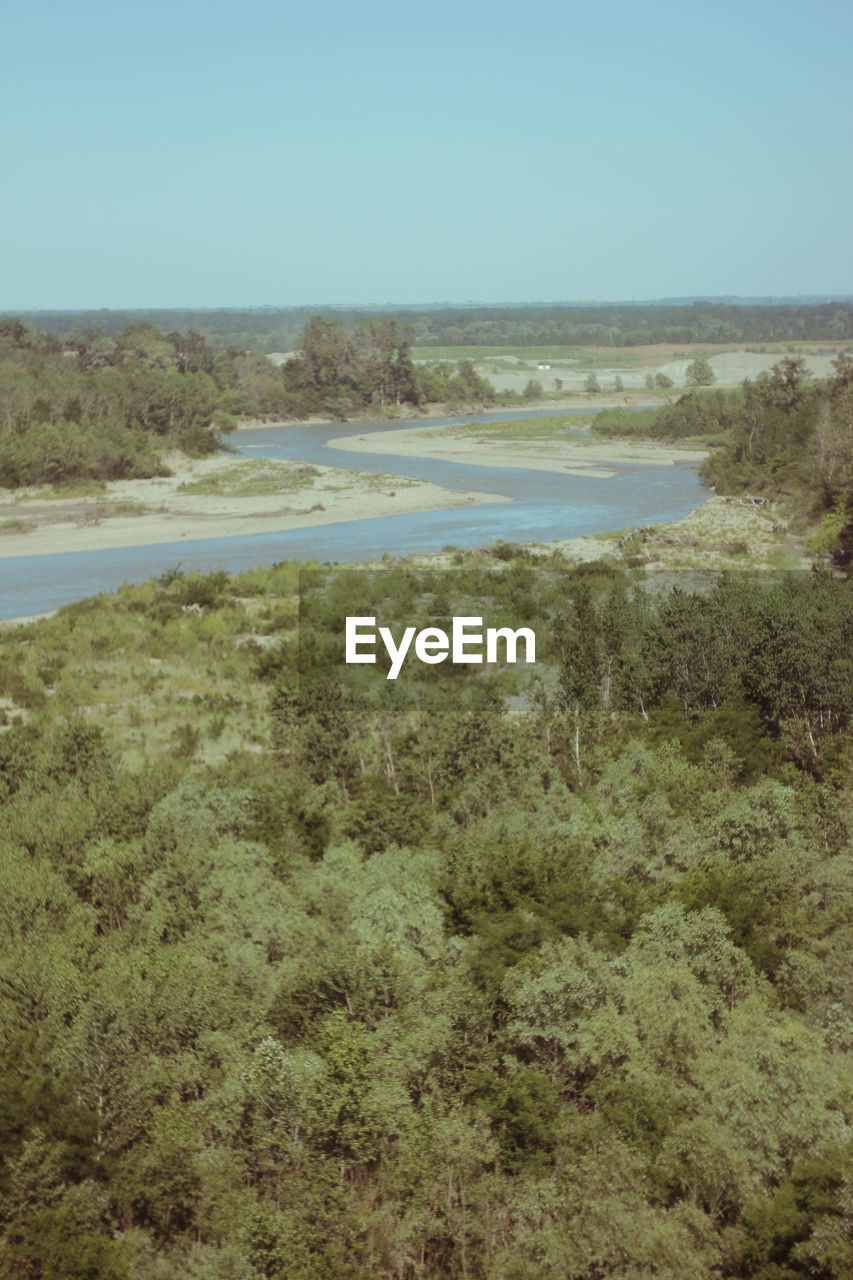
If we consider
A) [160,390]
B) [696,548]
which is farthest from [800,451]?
[160,390]

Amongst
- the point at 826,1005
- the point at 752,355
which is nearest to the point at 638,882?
the point at 826,1005

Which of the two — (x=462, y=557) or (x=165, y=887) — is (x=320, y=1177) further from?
(x=462, y=557)

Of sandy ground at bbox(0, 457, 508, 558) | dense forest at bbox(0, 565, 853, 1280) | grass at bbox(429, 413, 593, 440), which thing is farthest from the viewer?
grass at bbox(429, 413, 593, 440)

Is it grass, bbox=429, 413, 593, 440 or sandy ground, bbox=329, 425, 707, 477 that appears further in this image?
grass, bbox=429, 413, 593, 440

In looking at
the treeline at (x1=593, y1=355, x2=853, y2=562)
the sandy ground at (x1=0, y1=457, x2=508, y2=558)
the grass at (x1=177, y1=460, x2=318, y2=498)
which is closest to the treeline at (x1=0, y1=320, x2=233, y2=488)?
the sandy ground at (x1=0, y1=457, x2=508, y2=558)

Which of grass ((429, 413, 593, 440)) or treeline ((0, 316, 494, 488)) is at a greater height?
treeline ((0, 316, 494, 488))

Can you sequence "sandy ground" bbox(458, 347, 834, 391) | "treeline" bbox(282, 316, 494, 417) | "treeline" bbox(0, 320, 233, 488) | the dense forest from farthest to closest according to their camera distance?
"sandy ground" bbox(458, 347, 834, 391), "treeline" bbox(282, 316, 494, 417), "treeline" bbox(0, 320, 233, 488), the dense forest

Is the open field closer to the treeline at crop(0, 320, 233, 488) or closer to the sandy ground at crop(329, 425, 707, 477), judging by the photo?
the sandy ground at crop(329, 425, 707, 477)
